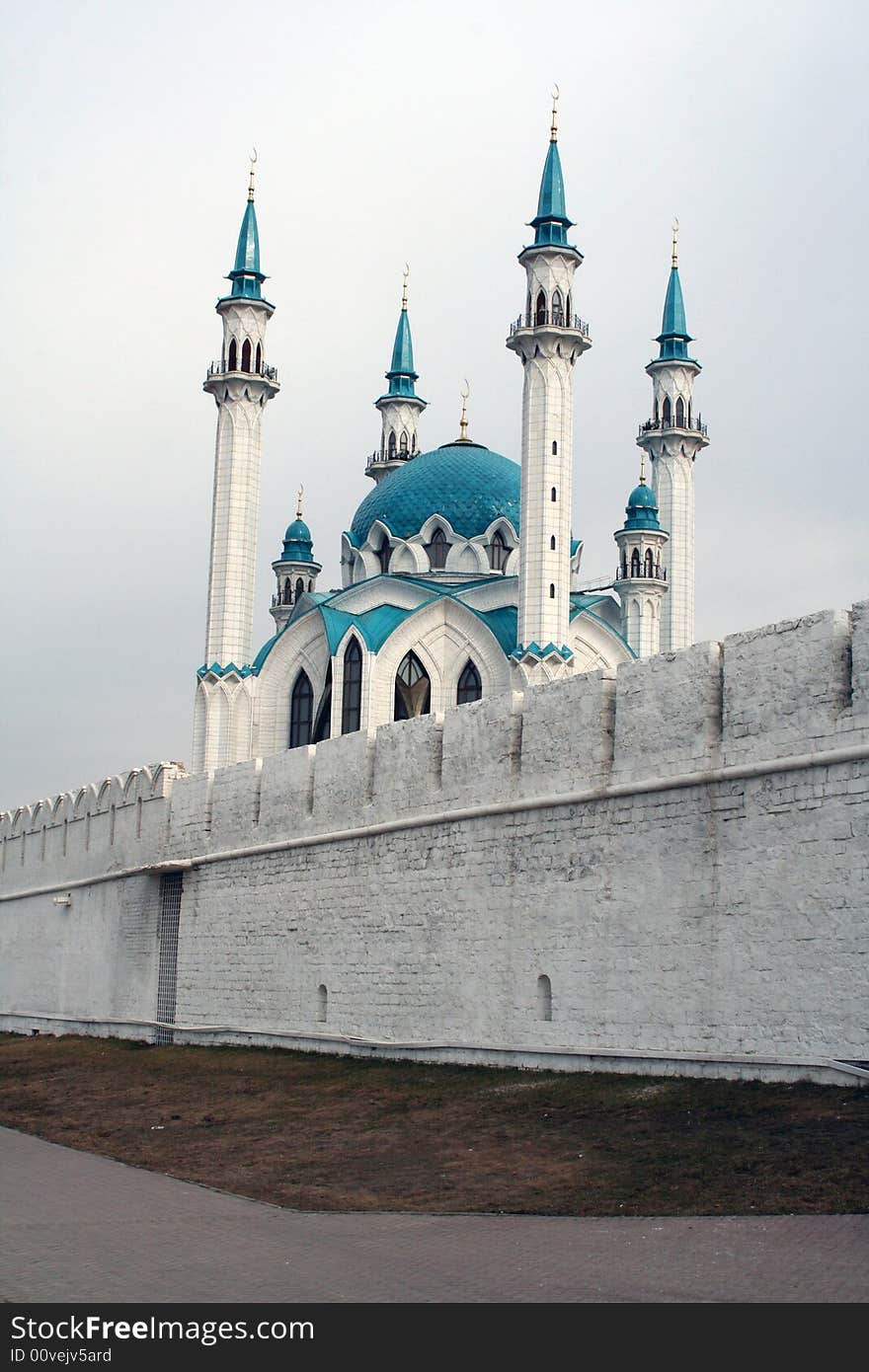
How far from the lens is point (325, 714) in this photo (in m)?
38.6

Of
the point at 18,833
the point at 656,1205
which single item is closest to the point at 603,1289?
the point at 656,1205

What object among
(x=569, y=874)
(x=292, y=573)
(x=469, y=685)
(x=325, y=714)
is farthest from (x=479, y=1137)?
(x=292, y=573)

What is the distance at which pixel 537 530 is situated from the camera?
1314 inches

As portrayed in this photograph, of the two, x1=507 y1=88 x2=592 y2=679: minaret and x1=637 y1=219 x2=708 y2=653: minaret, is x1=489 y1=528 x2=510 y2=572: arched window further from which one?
x1=507 y1=88 x2=592 y2=679: minaret

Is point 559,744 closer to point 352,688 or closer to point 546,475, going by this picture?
point 546,475

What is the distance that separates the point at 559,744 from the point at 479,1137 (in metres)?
3.86

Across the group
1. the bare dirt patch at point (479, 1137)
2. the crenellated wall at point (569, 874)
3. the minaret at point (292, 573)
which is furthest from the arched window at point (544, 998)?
the minaret at point (292, 573)

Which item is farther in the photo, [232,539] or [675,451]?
[675,451]

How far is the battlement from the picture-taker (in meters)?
11.4

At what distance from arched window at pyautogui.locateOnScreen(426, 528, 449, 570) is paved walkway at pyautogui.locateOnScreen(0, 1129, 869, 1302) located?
104ft

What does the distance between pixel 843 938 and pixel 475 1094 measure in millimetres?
3594

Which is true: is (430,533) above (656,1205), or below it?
above
